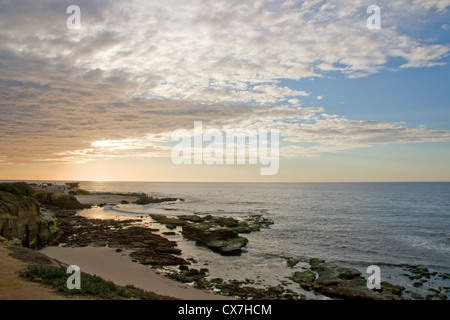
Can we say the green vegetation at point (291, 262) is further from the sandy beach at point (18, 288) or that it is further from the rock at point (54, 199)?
the rock at point (54, 199)

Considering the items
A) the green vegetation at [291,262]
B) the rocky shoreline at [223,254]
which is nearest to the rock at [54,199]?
the rocky shoreline at [223,254]

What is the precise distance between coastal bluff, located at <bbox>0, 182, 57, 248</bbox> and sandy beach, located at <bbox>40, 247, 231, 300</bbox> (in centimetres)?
229

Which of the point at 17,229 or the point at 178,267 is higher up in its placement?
the point at 17,229

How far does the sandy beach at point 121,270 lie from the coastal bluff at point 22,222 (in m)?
2.29

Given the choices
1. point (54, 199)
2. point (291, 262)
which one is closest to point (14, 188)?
point (54, 199)

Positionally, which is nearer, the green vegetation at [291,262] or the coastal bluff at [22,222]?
the coastal bluff at [22,222]

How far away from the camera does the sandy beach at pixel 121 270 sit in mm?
19906

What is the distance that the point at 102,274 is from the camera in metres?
22.5

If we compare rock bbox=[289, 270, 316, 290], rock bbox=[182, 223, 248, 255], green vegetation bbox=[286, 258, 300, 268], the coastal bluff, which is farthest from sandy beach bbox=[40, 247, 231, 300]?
green vegetation bbox=[286, 258, 300, 268]

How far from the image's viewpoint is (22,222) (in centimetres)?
2858

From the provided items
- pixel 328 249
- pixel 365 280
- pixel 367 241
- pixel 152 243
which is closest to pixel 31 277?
pixel 152 243

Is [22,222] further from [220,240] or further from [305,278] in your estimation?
[305,278]
